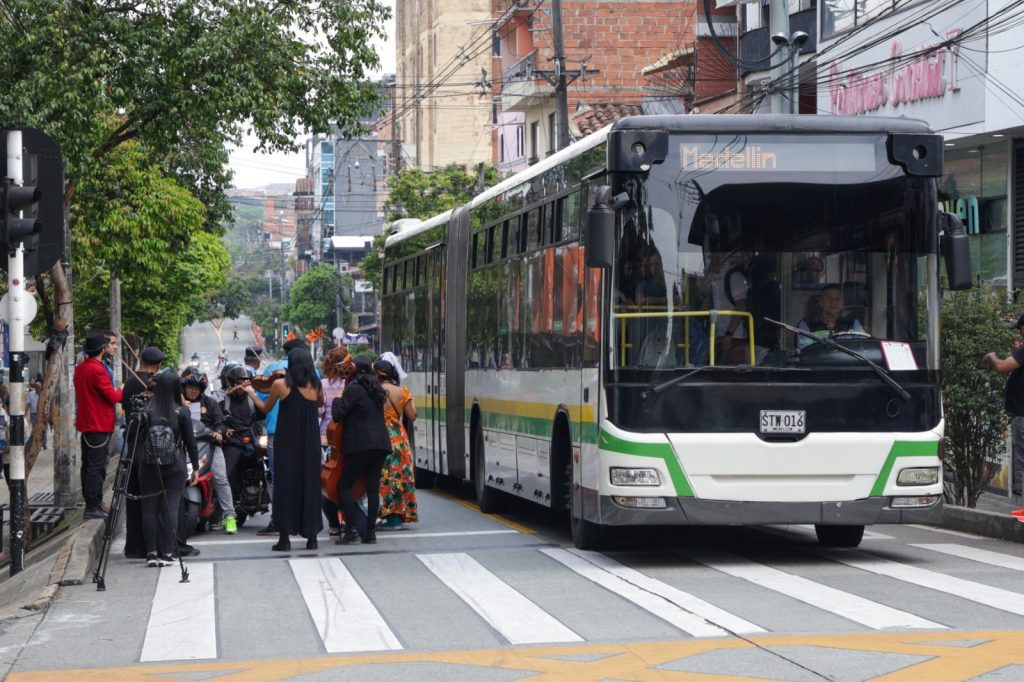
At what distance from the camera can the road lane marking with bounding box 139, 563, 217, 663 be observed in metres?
9.15

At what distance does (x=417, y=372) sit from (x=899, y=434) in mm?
10778

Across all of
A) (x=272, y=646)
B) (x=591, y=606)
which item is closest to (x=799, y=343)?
(x=591, y=606)

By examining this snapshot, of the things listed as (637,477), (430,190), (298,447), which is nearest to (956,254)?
(637,477)

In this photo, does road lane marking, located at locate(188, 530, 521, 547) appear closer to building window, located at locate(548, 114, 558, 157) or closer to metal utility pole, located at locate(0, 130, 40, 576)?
metal utility pole, located at locate(0, 130, 40, 576)

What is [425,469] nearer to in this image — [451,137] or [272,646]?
[272,646]

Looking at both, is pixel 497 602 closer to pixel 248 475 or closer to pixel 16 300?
pixel 16 300

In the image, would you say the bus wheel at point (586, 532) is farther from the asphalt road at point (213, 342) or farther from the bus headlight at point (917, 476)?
the asphalt road at point (213, 342)

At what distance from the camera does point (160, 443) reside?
12758mm

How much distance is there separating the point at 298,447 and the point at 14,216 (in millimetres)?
3110

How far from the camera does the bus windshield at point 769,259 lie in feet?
39.3

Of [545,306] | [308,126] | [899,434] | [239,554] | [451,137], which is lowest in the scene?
[239,554]

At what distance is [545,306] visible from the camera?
14633 millimetres

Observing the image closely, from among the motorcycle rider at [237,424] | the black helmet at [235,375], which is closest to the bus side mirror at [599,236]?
the motorcycle rider at [237,424]

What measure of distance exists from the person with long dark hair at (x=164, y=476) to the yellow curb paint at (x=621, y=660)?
435 cm
